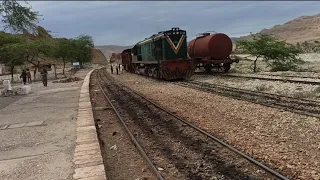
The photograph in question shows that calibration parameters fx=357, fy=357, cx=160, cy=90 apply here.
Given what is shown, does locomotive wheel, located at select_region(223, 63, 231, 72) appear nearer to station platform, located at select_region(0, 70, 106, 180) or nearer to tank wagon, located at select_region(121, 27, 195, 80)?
tank wagon, located at select_region(121, 27, 195, 80)

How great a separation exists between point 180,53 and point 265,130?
694 inches

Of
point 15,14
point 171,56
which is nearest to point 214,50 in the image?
point 171,56

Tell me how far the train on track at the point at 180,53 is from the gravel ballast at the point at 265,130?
1112 centimetres

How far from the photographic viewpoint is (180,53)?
84.6 feet

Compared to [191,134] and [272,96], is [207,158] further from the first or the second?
[272,96]

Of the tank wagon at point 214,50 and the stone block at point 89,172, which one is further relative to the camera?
the tank wagon at point 214,50

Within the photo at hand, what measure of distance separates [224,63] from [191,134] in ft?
65.4

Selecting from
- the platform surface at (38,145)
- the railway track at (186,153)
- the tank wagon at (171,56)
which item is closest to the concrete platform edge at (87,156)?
the platform surface at (38,145)

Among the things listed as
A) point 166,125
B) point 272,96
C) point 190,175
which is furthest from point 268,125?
point 272,96

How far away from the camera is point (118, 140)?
29.0ft

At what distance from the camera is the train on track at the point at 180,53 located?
24.9m

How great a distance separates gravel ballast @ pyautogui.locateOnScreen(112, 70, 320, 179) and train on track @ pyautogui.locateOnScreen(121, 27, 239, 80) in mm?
11115

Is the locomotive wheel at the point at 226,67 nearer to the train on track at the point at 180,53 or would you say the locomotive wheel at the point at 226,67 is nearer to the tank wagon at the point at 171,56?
the train on track at the point at 180,53

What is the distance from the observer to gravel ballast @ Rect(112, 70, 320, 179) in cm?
617
